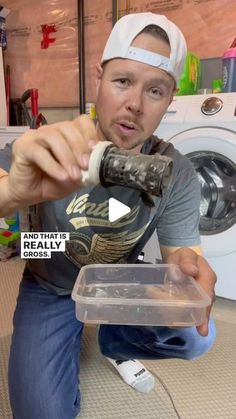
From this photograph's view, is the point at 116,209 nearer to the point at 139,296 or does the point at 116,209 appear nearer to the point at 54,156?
the point at 139,296

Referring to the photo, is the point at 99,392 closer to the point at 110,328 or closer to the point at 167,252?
the point at 110,328

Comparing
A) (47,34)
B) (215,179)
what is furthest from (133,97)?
(47,34)

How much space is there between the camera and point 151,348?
761 mm

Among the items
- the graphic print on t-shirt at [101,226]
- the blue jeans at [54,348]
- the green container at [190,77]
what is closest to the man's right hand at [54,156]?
the graphic print on t-shirt at [101,226]

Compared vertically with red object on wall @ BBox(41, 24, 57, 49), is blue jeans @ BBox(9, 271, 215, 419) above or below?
below

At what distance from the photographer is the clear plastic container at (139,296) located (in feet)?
1.62

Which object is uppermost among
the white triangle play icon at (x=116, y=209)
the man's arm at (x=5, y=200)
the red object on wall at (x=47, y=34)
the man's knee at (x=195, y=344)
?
the red object on wall at (x=47, y=34)

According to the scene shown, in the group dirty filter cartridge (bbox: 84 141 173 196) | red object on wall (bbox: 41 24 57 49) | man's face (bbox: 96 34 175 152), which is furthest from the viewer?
red object on wall (bbox: 41 24 57 49)

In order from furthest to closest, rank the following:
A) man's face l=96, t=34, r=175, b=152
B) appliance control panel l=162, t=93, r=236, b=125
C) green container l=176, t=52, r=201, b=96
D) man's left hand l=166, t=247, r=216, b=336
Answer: green container l=176, t=52, r=201, b=96
appliance control panel l=162, t=93, r=236, b=125
man's face l=96, t=34, r=175, b=152
man's left hand l=166, t=247, r=216, b=336

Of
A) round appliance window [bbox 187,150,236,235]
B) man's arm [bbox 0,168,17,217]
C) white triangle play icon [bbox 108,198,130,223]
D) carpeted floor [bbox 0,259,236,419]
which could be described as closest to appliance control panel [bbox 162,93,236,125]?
round appliance window [bbox 187,150,236,235]

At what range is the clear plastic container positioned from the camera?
494 millimetres

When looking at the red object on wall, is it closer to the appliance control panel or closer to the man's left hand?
the appliance control panel

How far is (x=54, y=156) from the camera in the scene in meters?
0.37

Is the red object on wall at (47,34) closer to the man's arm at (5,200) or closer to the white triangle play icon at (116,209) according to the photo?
the white triangle play icon at (116,209)
